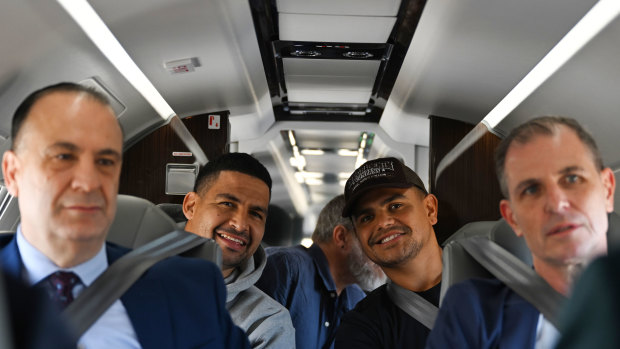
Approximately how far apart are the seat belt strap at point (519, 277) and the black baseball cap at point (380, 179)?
22.1 inches

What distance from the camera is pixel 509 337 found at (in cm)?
95

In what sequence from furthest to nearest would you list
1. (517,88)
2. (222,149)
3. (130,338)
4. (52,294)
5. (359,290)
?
(359,290) → (222,149) → (517,88) → (130,338) → (52,294)

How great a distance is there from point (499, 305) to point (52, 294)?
2.34 ft

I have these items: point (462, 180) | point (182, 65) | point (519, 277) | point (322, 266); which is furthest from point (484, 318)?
point (322, 266)

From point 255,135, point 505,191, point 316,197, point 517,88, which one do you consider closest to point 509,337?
point 505,191

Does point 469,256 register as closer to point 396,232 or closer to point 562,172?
point 562,172

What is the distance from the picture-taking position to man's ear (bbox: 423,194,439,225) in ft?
5.11

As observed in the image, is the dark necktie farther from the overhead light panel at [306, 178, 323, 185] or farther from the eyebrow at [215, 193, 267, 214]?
the overhead light panel at [306, 178, 323, 185]

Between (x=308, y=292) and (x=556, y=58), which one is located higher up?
(x=556, y=58)

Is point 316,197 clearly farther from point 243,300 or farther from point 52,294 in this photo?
point 52,294

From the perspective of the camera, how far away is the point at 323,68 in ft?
8.41

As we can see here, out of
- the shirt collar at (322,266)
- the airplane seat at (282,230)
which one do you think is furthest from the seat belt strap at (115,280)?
the shirt collar at (322,266)

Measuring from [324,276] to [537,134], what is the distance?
219 cm

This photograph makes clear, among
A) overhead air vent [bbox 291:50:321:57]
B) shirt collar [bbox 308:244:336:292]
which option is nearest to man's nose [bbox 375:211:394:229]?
overhead air vent [bbox 291:50:321:57]
